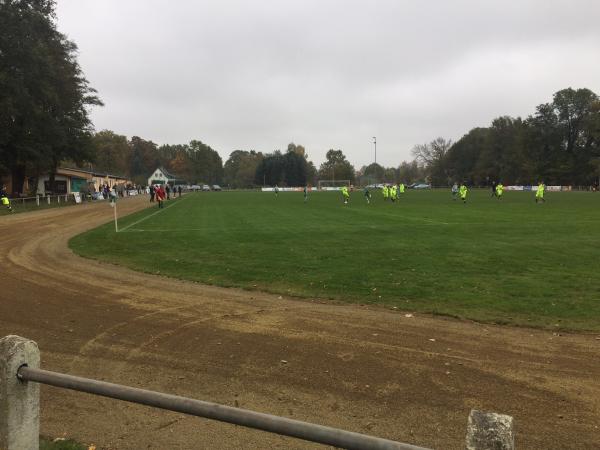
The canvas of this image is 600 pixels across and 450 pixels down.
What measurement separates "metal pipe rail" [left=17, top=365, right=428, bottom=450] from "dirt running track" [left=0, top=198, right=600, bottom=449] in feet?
5.89

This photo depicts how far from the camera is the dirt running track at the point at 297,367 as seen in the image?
4445 mm

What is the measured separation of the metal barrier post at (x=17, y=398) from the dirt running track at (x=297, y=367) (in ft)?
3.24

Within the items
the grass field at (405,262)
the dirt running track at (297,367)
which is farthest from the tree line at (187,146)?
the dirt running track at (297,367)

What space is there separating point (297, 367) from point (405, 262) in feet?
24.9

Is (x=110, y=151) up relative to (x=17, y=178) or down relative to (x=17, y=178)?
up

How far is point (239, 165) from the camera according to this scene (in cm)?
18750

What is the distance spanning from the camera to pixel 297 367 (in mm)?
5844

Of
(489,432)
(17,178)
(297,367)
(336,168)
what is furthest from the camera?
(336,168)

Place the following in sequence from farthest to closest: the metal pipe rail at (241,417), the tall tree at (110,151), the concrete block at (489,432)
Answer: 1. the tall tree at (110,151)
2. the metal pipe rail at (241,417)
3. the concrete block at (489,432)

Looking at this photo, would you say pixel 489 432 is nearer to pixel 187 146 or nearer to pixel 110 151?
pixel 110 151

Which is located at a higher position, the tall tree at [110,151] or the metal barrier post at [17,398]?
the tall tree at [110,151]

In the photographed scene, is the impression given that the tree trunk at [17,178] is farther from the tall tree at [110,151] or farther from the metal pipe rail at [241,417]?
the tall tree at [110,151]

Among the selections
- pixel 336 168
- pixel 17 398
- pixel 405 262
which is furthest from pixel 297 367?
→ pixel 336 168

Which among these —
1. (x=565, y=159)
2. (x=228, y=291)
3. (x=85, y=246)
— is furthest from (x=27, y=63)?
(x=565, y=159)
